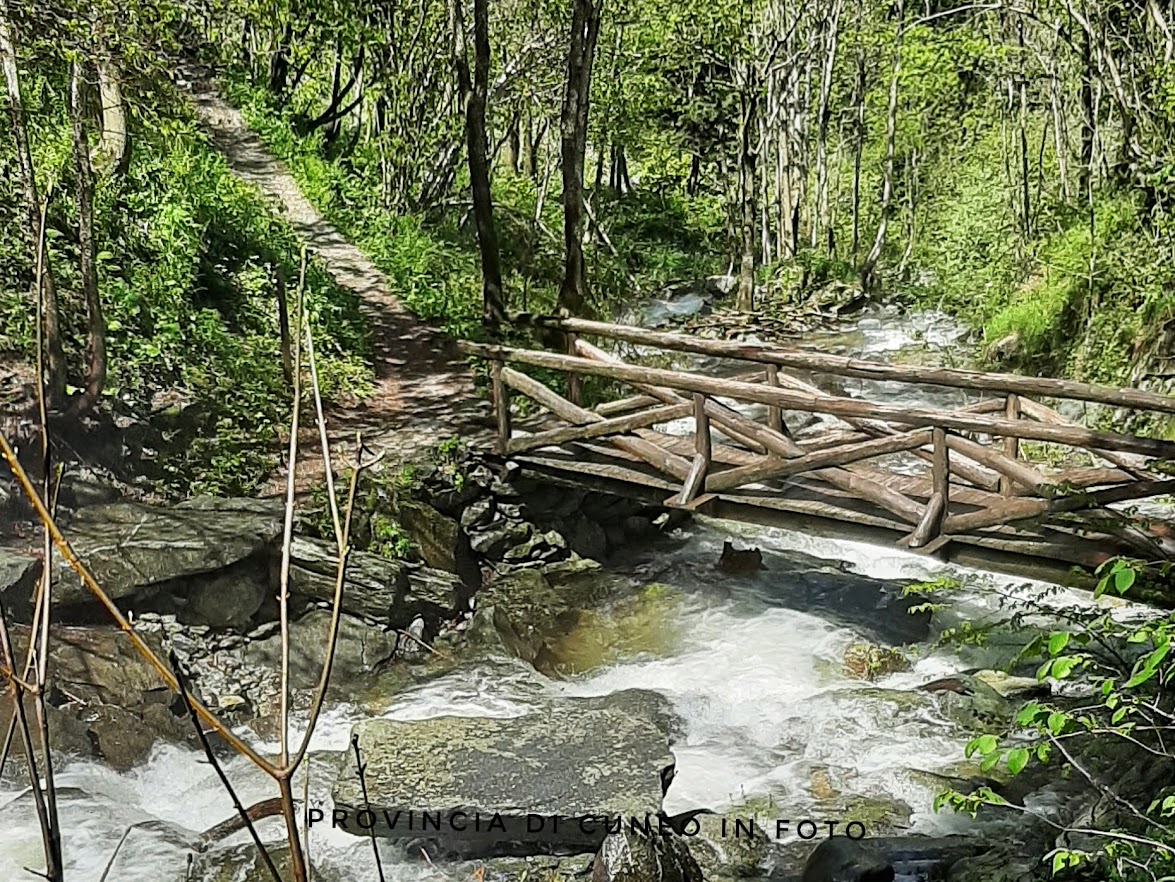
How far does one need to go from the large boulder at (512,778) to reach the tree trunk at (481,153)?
4.38 m

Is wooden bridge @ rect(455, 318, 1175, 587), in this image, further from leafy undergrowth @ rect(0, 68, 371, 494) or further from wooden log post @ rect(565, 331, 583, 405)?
leafy undergrowth @ rect(0, 68, 371, 494)

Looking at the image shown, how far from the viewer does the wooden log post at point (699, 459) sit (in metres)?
5.94

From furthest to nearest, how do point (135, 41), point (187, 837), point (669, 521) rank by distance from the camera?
point (669, 521)
point (135, 41)
point (187, 837)

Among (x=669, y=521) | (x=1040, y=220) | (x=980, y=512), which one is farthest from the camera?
(x=1040, y=220)

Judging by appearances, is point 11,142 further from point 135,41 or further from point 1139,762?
point 1139,762

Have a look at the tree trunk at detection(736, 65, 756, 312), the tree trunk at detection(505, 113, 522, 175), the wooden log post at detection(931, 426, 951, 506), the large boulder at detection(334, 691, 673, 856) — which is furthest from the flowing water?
the tree trunk at detection(505, 113, 522, 175)

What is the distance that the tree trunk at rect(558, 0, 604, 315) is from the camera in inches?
Result: 328

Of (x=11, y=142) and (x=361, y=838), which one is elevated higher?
(x=11, y=142)

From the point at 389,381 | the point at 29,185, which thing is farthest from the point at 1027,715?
the point at 389,381

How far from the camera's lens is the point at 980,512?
5.10 m

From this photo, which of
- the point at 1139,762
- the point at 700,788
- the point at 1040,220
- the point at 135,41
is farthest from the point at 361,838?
the point at 1040,220

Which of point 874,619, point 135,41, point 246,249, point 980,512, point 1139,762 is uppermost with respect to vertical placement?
point 135,41

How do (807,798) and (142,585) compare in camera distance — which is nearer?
(807,798)

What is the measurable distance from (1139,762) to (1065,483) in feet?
3.95
